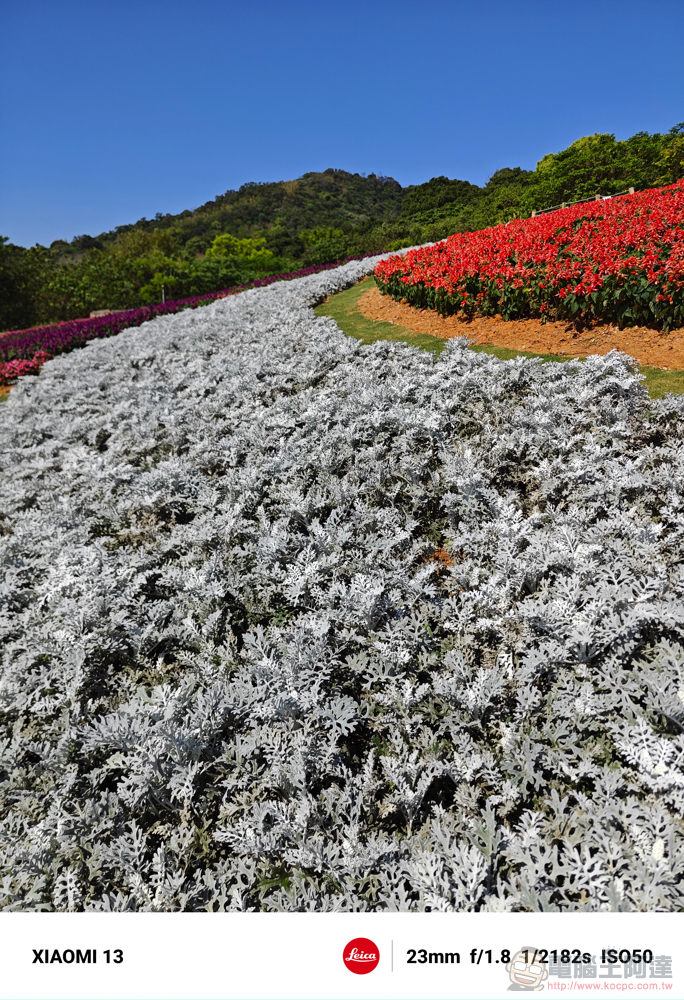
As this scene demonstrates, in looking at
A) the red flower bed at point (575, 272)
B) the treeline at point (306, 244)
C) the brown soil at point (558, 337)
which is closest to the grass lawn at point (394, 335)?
the brown soil at point (558, 337)

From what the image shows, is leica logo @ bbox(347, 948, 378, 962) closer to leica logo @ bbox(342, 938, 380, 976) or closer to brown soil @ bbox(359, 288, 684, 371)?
leica logo @ bbox(342, 938, 380, 976)

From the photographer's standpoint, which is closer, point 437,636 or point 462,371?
point 437,636

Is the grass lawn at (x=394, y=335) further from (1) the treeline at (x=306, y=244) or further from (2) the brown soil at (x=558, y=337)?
(1) the treeline at (x=306, y=244)

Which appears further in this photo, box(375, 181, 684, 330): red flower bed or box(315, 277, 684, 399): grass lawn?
box(375, 181, 684, 330): red flower bed

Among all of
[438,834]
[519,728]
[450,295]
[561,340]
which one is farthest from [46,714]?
[450,295]

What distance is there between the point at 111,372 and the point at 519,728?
414 inches

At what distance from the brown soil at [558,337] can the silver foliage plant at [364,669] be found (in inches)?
68.5

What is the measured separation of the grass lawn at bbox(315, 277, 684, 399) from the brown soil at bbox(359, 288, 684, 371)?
0.22 meters

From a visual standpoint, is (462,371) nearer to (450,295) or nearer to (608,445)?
(608,445)

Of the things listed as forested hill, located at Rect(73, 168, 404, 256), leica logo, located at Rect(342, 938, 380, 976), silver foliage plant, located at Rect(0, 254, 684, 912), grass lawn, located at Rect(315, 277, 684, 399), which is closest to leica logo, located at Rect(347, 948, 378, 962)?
leica logo, located at Rect(342, 938, 380, 976)

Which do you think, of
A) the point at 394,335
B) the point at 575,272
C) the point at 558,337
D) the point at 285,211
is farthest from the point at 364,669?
the point at 285,211

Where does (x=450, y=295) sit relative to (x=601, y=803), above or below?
above

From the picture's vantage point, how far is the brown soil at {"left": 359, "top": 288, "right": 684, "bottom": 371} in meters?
6.61

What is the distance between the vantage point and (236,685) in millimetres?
2668
